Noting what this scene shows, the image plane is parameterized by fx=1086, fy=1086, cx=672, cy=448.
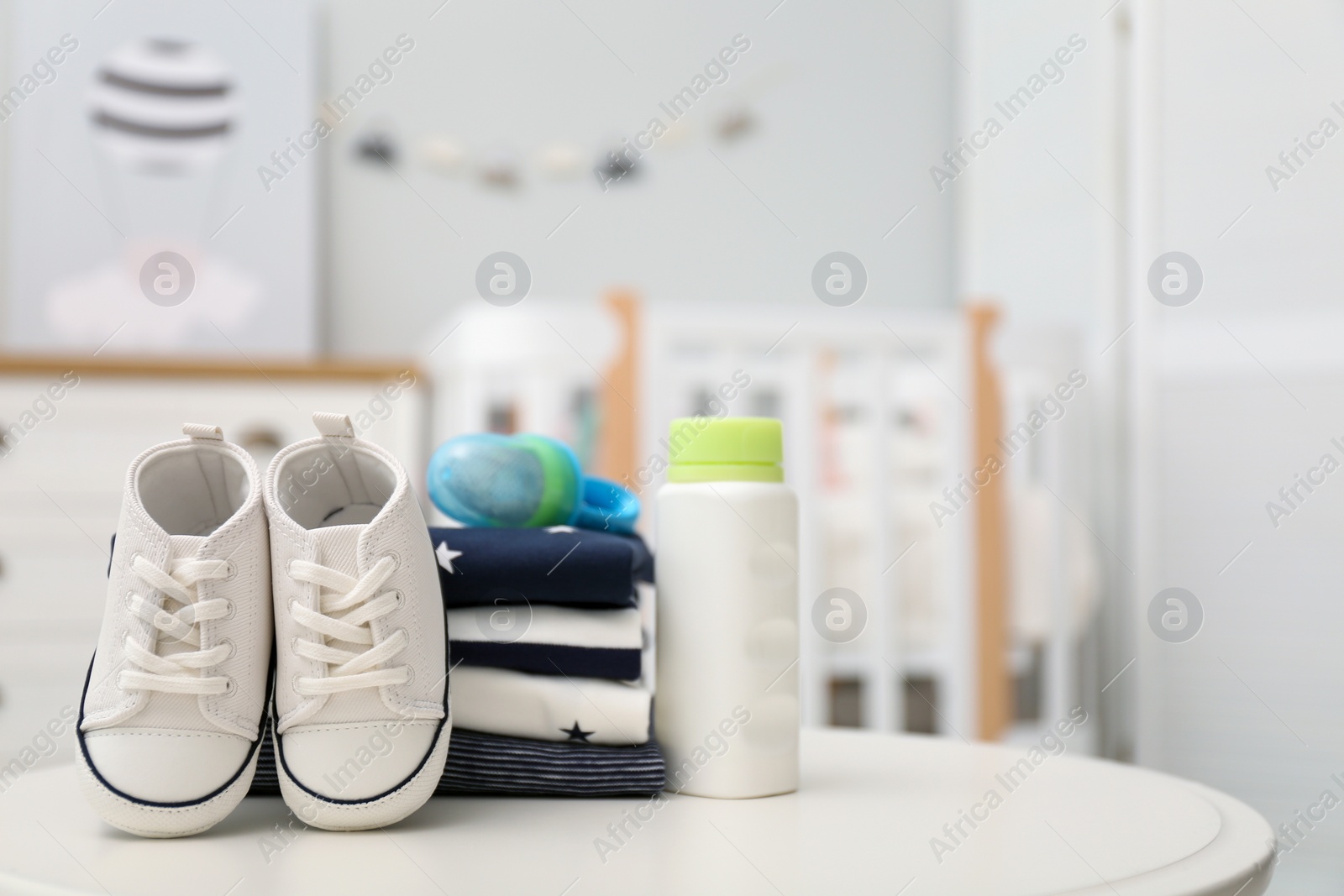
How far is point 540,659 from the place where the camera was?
56 centimetres

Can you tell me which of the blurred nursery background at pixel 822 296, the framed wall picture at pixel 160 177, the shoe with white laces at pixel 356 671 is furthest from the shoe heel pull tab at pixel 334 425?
the framed wall picture at pixel 160 177

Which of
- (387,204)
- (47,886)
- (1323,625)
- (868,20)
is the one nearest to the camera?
(47,886)

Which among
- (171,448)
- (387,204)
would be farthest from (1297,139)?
(387,204)

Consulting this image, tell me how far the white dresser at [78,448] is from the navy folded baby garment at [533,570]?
1.18 metres

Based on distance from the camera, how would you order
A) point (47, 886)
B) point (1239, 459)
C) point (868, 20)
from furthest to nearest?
point (868, 20) → point (1239, 459) → point (47, 886)

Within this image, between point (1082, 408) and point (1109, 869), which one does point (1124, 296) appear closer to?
point (1082, 408)

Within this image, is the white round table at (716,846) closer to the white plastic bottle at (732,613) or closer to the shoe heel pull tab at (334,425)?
the white plastic bottle at (732,613)

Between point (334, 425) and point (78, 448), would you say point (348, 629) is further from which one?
point (78, 448)

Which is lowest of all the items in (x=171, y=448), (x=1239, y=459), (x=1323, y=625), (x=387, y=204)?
(x=1323, y=625)

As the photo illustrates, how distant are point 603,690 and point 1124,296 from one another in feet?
5.60

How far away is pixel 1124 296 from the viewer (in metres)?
1.98

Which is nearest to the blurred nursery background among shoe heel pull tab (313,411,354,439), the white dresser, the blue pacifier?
the white dresser

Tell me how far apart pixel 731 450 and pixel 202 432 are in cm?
25

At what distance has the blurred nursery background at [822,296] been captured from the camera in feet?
4.93
